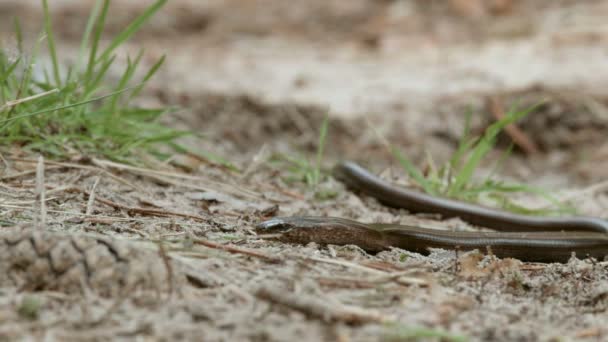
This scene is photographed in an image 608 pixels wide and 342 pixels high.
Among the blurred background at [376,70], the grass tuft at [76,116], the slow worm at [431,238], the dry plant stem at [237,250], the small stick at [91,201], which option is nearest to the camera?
the dry plant stem at [237,250]

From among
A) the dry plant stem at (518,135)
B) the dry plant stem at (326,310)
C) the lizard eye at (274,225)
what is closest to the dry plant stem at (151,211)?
the lizard eye at (274,225)

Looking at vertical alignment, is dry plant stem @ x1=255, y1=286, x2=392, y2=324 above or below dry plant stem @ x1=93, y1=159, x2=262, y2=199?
below

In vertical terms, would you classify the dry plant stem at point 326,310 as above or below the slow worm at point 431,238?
below

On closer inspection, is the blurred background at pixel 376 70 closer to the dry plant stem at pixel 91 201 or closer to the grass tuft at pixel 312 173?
the grass tuft at pixel 312 173

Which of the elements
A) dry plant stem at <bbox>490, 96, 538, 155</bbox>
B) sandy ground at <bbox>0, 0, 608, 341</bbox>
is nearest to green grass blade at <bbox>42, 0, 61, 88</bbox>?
sandy ground at <bbox>0, 0, 608, 341</bbox>

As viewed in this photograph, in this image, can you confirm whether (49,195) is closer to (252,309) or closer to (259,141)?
(252,309)

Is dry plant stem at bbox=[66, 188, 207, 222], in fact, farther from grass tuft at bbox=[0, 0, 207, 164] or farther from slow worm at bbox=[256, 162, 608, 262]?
grass tuft at bbox=[0, 0, 207, 164]

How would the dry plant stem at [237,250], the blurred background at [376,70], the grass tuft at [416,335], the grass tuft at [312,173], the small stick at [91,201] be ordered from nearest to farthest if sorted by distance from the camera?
the grass tuft at [416,335]
the dry plant stem at [237,250]
the small stick at [91,201]
the grass tuft at [312,173]
the blurred background at [376,70]

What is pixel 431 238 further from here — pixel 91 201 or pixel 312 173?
pixel 91 201
